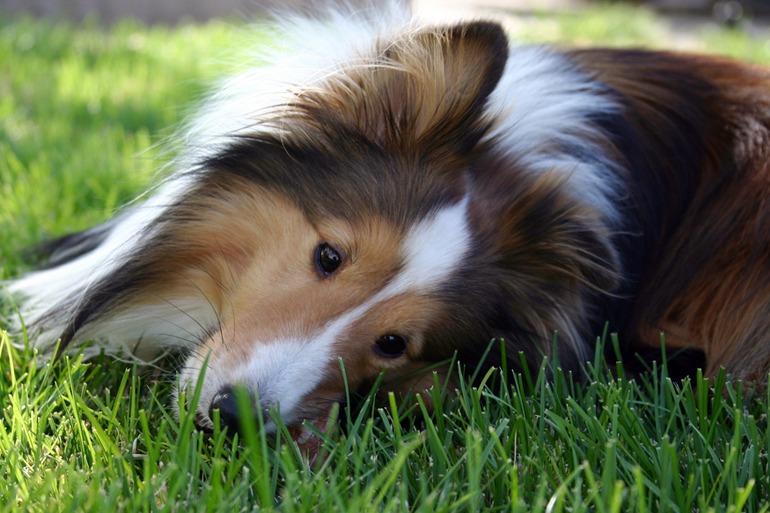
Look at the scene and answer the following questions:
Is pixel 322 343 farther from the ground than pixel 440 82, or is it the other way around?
pixel 440 82

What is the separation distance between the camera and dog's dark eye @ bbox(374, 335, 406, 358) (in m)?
2.49

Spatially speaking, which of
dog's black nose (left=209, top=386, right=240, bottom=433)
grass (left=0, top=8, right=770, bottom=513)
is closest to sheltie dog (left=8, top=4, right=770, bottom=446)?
dog's black nose (left=209, top=386, right=240, bottom=433)

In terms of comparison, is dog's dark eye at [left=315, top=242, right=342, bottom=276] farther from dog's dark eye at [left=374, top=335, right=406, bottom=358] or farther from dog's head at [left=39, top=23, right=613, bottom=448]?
dog's dark eye at [left=374, top=335, right=406, bottom=358]

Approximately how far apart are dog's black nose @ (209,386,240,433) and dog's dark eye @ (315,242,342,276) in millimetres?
453

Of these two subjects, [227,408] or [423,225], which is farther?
[423,225]

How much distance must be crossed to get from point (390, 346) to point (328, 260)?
305mm

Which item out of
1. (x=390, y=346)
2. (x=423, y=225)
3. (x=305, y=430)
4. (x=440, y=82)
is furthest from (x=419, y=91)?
(x=305, y=430)

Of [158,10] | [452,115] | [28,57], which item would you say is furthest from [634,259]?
[158,10]

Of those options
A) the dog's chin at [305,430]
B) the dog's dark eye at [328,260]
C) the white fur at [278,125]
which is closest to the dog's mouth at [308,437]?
the dog's chin at [305,430]

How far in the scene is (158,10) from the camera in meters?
9.48

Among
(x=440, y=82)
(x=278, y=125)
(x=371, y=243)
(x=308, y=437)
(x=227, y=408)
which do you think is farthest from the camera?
(x=278, y=125)

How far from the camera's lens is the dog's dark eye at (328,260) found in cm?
247

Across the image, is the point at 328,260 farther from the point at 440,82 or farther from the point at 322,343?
the point at 440,82

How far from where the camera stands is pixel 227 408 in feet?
7.11
